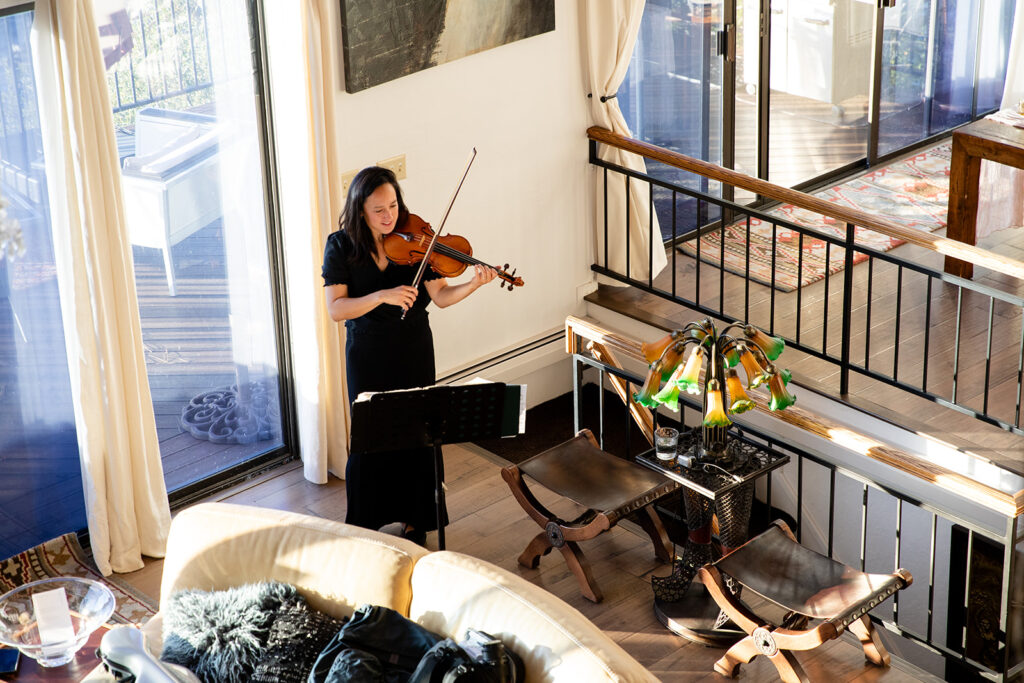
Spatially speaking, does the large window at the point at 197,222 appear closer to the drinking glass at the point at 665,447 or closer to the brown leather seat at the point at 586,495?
the brown leather seat at the point at 586,495

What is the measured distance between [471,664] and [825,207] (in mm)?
2910

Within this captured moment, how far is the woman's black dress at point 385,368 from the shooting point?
4309mm

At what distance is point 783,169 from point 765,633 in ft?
13.0

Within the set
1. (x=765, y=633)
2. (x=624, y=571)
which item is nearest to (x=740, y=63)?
(x=624, y=571)

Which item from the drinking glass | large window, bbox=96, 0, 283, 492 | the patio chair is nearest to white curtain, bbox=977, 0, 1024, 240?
the drinking glass

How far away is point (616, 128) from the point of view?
6.18 m

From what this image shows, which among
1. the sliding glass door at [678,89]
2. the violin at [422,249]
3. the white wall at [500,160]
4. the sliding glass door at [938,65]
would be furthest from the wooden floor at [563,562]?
the sliding glass door at [938,65]

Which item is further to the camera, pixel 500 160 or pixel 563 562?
pixel 500 160

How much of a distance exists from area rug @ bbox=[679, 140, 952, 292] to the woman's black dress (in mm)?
2366

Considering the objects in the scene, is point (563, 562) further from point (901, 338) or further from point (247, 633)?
point (901, 338)

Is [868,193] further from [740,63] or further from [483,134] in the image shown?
[483,134]

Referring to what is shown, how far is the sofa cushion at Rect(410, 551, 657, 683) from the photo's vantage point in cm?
316

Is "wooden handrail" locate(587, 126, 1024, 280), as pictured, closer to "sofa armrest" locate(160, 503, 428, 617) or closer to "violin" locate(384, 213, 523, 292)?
"violin" locate(384, 213, 523, 292)

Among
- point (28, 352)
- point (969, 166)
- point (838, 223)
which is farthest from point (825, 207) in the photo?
point (28, 352)
